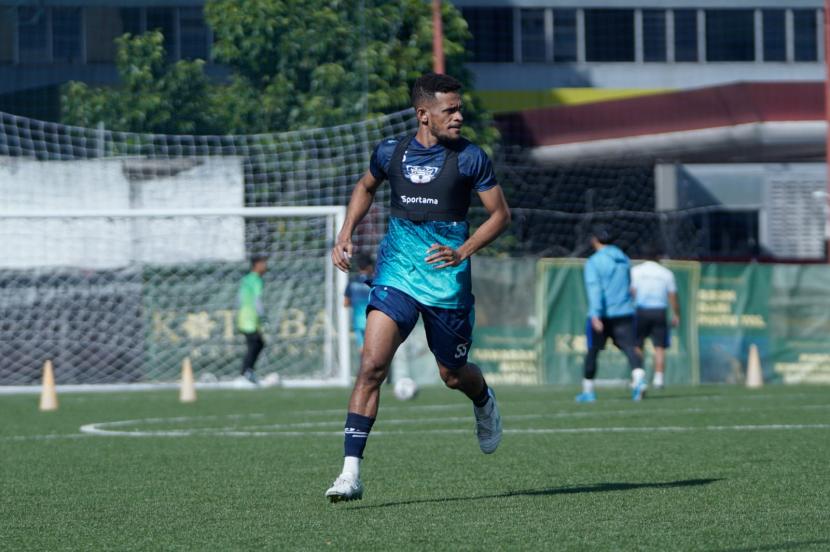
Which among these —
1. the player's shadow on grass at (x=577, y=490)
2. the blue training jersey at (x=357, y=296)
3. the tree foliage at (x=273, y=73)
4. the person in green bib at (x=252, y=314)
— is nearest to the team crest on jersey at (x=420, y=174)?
the player's shadow on grass at (x=577, y=490)

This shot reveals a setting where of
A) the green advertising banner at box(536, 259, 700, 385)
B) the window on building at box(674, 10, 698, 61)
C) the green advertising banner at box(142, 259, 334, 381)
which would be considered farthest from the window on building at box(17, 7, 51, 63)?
the window on building at box(674, 10, 698, 61)

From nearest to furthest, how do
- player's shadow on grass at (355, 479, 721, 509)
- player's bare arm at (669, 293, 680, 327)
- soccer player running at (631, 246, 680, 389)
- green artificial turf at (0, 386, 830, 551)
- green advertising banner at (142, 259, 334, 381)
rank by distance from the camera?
green artificial turf at (0, 386, 830, 551) < player's shadow on grass at (355, 479, 721, 509) < player's bare arm at (669, 293, 680, 327) < soccer player running at (631, 246, 680, 389) < green advertising banner at (142, 259, 334, 381)

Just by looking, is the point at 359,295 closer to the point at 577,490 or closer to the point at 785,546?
the point at 577,490

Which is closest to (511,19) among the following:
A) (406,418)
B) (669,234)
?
(669,234)

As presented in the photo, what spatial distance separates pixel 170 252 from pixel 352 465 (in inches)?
724

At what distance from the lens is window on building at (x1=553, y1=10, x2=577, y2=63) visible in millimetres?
47375

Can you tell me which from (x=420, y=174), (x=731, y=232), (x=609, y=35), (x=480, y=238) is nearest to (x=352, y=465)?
(x=480, y=238)

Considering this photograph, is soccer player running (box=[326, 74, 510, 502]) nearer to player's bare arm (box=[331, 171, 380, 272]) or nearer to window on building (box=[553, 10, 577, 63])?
player's bare arm (box=[331, 171, 380, 272])

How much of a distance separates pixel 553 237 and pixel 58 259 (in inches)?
552

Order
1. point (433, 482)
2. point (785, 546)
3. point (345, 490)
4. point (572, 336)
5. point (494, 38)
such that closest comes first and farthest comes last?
point (785, 546)
point (345, 490)
point (433, 482)
point (572, 336)
point (494, 38)

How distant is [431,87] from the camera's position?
312 inches

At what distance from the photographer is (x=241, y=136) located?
24.5 m

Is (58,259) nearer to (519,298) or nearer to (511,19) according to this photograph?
(519,298)

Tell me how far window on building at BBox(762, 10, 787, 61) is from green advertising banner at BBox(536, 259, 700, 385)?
25.3 m
